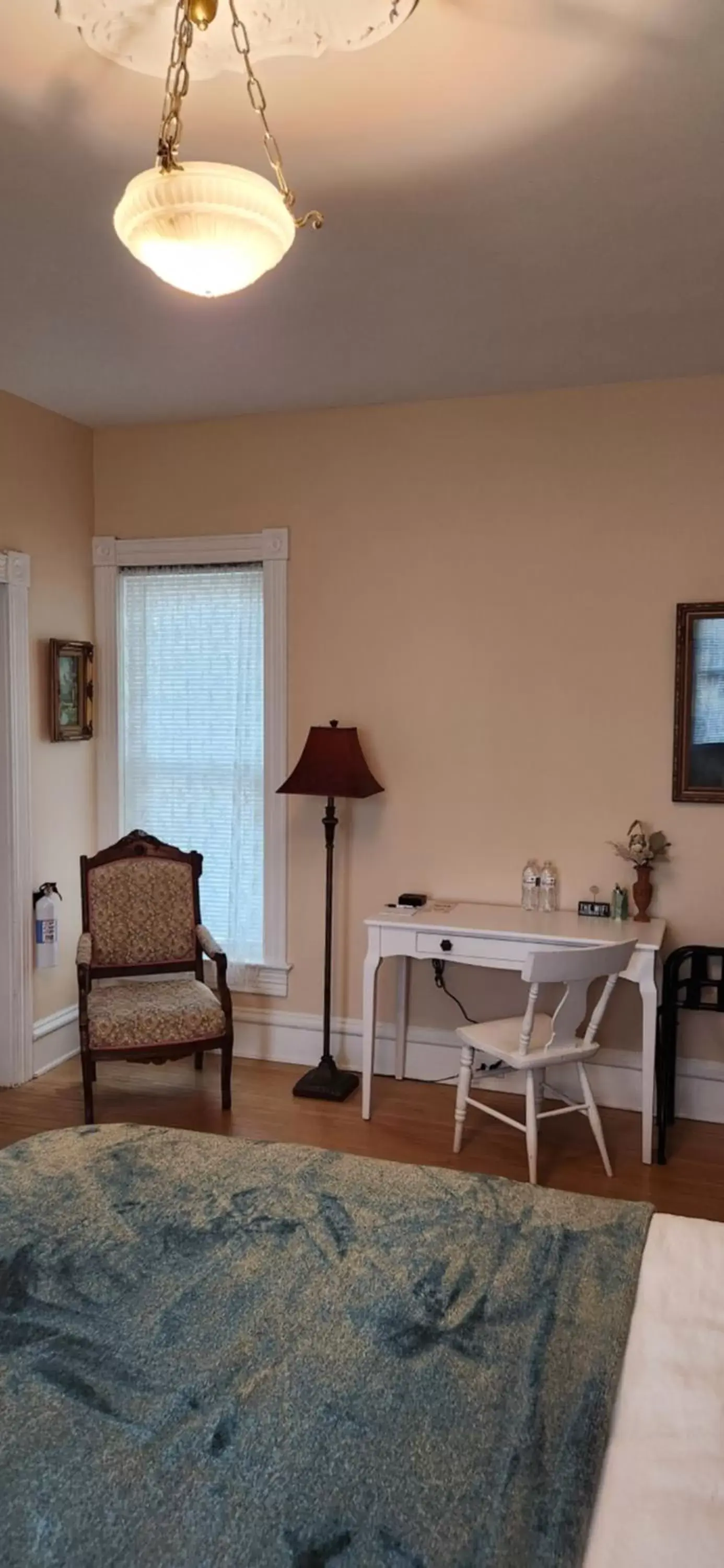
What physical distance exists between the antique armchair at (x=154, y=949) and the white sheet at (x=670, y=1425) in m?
2.32

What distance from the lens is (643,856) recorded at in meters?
3.73

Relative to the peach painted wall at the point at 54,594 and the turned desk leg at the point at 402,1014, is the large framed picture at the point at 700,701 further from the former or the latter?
the peach painted wall at the point at 54,594

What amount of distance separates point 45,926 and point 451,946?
1.70 meters

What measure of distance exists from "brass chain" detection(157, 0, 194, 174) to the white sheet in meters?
1.88

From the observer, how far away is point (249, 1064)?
14.3 ft

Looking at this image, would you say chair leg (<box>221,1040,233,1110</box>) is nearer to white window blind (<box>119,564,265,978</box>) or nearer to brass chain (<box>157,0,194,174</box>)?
white window blind (<box>119,564,265,978</box>)

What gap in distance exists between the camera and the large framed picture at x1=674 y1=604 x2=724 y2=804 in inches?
145

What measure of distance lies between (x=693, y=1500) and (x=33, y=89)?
2476 mm

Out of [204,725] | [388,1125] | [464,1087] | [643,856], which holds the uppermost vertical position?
[204,725]

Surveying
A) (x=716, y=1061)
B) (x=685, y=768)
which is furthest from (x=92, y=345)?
(x=716, y=1061)

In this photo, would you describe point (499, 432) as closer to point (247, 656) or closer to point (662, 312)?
point (662, 312)

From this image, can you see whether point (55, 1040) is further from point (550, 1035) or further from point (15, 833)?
point (550, 1035)

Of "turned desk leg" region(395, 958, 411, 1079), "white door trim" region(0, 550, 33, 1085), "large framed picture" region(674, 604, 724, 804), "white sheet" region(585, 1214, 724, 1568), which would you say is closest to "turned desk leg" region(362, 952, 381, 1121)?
"turned desk leg" region(395, 958, 411, 1079)

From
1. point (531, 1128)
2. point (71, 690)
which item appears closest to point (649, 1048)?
point (531, 1128)
